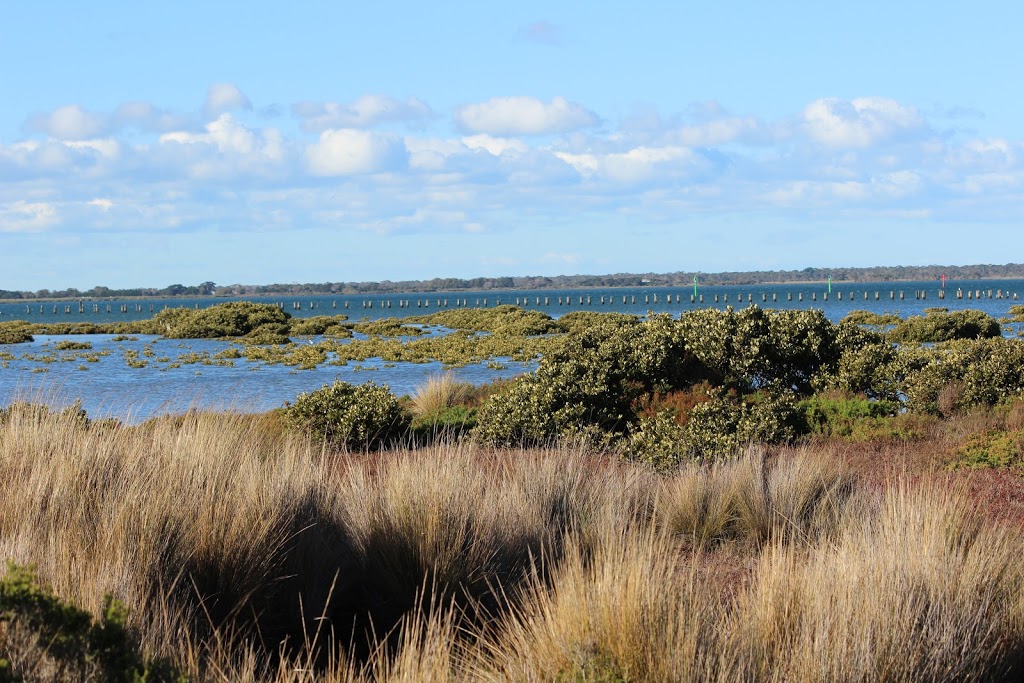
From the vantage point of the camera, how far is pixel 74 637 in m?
3.44

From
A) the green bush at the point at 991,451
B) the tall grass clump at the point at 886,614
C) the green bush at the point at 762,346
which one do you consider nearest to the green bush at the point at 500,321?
the green bush at the point at 762,346

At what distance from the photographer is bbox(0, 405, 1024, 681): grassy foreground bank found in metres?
4.23

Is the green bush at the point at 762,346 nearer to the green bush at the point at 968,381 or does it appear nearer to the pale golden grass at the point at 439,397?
the green bush at the point at 968,381

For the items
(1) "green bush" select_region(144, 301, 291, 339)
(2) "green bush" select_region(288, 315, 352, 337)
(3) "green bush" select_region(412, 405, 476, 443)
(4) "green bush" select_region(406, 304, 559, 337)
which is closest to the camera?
(3) "green bush" select_region(412, 405, 476, 443)

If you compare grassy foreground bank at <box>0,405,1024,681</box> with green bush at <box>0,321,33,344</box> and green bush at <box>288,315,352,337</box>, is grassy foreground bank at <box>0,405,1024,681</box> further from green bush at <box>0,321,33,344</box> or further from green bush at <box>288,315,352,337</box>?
green bush at <box>0,321,33,344</box>

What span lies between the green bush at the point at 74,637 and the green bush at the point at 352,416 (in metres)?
11.1

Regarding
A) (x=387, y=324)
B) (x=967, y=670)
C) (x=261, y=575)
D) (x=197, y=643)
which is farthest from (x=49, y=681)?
(x=387, y=324)

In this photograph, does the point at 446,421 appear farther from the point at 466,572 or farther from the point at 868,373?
the point at 466,572

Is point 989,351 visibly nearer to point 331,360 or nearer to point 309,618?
point 309,618

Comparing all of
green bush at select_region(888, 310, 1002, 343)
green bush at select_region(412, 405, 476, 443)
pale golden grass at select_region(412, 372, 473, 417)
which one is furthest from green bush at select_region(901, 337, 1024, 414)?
green bush at select_region(888, 310, 1002, 343)

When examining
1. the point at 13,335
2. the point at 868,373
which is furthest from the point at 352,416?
the point at 13,335

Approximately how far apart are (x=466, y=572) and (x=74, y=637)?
3.14m

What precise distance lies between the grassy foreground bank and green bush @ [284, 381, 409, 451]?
6.48 metres

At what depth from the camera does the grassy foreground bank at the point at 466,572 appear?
4230 millimetres
